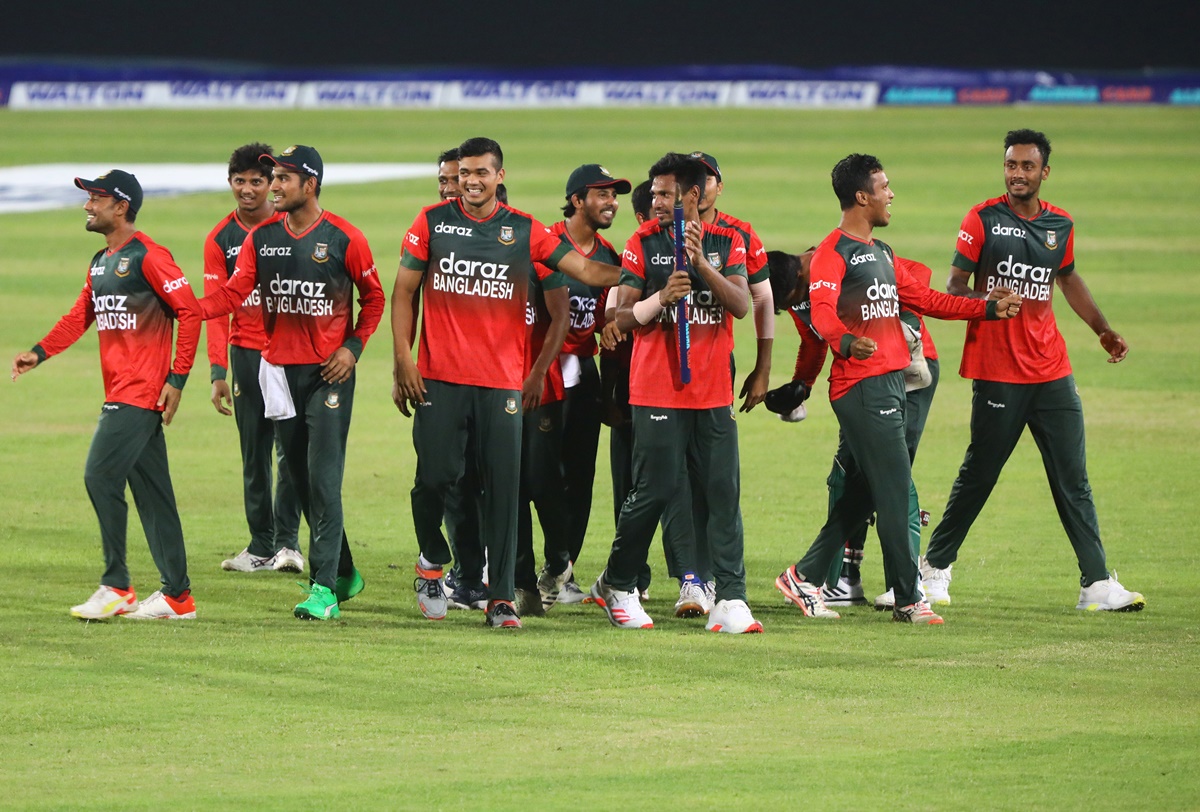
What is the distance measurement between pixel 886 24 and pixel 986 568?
146ft

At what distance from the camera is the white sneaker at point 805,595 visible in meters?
8.16

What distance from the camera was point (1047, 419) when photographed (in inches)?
338

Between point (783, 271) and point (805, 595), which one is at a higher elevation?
point (783, 271)

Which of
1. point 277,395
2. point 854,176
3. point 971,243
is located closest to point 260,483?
point 277,395

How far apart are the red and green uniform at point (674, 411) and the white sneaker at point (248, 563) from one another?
7.72 ft

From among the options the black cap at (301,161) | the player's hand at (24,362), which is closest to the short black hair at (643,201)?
the black cap at (301,161)

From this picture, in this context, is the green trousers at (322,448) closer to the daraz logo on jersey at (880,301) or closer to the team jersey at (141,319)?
the team jersey at (141,319)

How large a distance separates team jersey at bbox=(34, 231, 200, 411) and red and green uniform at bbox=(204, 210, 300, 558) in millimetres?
1329

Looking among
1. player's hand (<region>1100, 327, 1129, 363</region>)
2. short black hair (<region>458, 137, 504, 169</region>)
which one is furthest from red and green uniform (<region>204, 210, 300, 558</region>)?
player's hand (<region>1100, 327, 1129, 363</region>)

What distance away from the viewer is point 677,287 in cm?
743

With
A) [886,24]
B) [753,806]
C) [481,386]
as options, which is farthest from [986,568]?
[886,24]

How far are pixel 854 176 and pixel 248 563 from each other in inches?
149

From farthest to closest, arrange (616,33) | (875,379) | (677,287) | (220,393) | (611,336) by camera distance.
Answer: (616,33)
(220,393)
(611,336)
(875,379)
(677,287)

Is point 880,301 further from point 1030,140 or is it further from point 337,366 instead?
point 337,366
